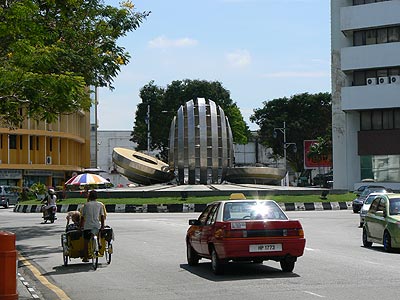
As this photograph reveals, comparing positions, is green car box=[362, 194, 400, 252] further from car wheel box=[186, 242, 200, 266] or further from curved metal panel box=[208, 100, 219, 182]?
curved metal panel box=[208, 100, 219, 182]

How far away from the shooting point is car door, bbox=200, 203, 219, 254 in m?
14.7

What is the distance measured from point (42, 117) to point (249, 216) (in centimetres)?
941

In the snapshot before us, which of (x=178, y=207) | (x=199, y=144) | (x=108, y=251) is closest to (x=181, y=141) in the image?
(x=199, y=144)

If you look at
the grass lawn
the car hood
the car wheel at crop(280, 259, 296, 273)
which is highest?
the grass lawn

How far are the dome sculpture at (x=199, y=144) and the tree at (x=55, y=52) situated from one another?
26.0m

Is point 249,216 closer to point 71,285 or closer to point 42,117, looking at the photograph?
point 71,285

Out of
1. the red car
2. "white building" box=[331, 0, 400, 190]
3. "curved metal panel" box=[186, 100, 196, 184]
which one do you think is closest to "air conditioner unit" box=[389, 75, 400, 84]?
"white building" box=[331, 0, 400, 190]

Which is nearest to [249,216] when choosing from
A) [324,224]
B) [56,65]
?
[56,65]

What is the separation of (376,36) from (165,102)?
99.1 feet

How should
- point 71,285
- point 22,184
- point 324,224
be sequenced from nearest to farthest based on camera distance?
1. point 71,285
2. point 324,224
3. point 22,184

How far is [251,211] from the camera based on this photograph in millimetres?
14781

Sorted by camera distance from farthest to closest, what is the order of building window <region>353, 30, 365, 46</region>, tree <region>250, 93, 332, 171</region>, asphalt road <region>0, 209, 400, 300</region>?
tree <region>250, 93, 332, 171</region> → building window <region>353, 30, 365, 46</region> → asphalt road <region>0, 209, 400, 300</region>

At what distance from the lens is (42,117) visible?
22031mm

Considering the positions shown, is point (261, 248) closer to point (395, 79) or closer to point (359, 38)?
point (395, 79)
